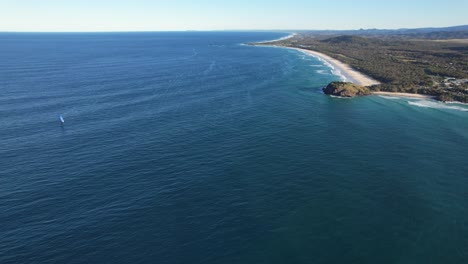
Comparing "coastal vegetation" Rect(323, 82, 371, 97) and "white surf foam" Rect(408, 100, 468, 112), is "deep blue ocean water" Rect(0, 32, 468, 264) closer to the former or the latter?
"white surf foam" Rect(408, 100, 468, 112)

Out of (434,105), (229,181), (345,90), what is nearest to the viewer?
(229,181)

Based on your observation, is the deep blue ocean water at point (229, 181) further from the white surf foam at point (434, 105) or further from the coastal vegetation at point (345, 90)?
the coastal vegetation at point (345, 90)

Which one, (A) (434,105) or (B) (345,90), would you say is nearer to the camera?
(A) (434,105)

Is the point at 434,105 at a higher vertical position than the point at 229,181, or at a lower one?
higher

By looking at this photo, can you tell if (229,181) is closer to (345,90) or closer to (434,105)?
(345,90)

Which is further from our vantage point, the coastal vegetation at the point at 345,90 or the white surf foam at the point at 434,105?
the coastal vegetation at the point at 345,90

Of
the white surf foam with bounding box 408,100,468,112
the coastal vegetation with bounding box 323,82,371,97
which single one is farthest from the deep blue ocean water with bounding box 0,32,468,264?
the coastal vegetation with bounding box 323,82,371,97

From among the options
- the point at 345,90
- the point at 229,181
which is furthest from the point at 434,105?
the point at 229,181

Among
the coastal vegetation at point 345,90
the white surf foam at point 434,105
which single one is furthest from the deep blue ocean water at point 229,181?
Answer: the coastal vegetation at point 345,90
